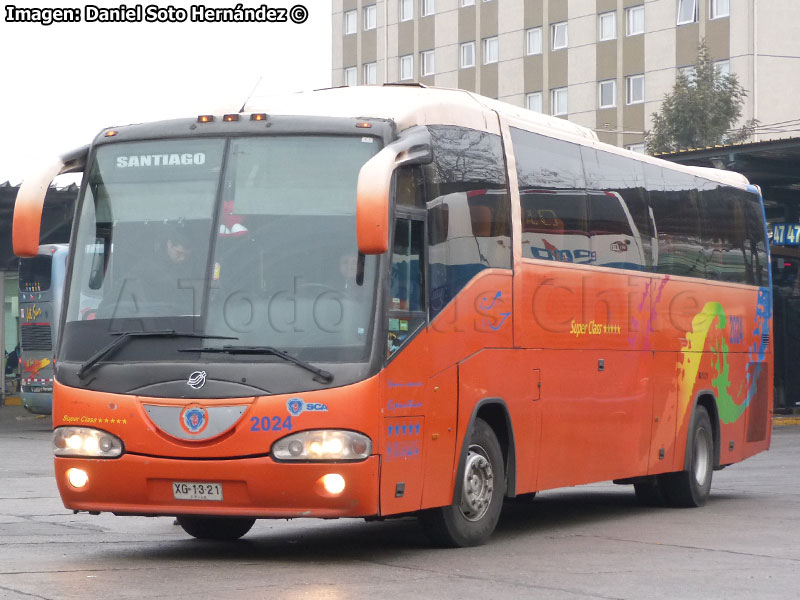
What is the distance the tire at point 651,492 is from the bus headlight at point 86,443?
7.09m

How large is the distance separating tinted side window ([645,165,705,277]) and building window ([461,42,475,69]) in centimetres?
5755

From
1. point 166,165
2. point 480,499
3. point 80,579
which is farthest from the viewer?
point 480,499

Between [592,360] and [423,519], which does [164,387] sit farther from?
[592,360]

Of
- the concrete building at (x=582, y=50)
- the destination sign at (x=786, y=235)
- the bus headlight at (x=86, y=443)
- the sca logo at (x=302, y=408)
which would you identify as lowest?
the bus headlight at (x=86, y=443)

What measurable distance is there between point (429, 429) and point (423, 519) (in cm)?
81

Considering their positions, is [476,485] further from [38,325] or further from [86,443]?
[38,325]

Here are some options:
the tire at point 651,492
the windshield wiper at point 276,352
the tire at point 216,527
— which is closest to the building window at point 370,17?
the tire at point 651,492

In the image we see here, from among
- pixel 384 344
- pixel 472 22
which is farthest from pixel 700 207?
pixel 472 22

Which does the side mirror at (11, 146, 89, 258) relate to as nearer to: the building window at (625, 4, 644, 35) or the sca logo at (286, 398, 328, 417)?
the sca logo at (286, 398, 328, 417)

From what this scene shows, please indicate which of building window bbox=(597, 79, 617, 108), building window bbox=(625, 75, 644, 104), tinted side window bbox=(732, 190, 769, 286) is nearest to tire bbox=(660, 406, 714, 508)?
tinted side window bbox=(732, 190, 769, 286)

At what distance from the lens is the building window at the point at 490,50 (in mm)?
72062

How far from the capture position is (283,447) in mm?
9750

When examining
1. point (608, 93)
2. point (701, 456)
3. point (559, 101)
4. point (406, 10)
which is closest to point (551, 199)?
point (701, 456)

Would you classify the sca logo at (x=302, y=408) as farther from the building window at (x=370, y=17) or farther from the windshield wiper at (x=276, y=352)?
the building window at (x=370, y=17)
